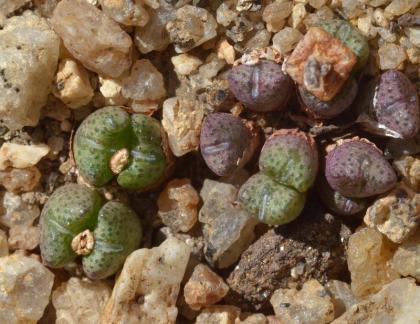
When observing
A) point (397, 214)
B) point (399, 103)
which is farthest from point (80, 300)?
point (399, 103)

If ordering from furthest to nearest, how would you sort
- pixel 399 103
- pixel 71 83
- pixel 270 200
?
pixel 71 83, pixel 270 200, pixel 399 103

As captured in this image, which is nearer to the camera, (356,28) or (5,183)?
(356,28)

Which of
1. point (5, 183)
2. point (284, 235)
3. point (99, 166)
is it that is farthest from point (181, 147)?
point (5, 183)

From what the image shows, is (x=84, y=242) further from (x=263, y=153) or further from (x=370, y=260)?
(x=370, y=260)

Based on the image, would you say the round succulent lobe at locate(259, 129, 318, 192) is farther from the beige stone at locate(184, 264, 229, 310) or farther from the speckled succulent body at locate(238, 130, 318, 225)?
the beige stone at locate(184, 264, 229, 310)

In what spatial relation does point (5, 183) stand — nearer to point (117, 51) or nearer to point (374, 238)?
point (117, 51)

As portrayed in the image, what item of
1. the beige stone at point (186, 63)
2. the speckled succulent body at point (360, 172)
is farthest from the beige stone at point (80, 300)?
the speckled succulent body at point (360, 172)

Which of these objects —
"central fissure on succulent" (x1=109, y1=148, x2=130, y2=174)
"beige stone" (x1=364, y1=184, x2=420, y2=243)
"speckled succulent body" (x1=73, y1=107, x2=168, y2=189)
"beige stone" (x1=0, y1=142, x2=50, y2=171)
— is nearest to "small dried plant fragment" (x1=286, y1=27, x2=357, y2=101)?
"beige stone" (x1=364, y1=184, x2=420, y2=243)

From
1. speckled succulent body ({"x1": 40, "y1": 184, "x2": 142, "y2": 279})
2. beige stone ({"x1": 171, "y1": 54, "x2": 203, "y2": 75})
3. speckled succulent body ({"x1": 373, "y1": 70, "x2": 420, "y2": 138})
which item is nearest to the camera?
speckled succulent body ({"x1": 373, "y1": 70, "x2": 420, "y2": 138})
